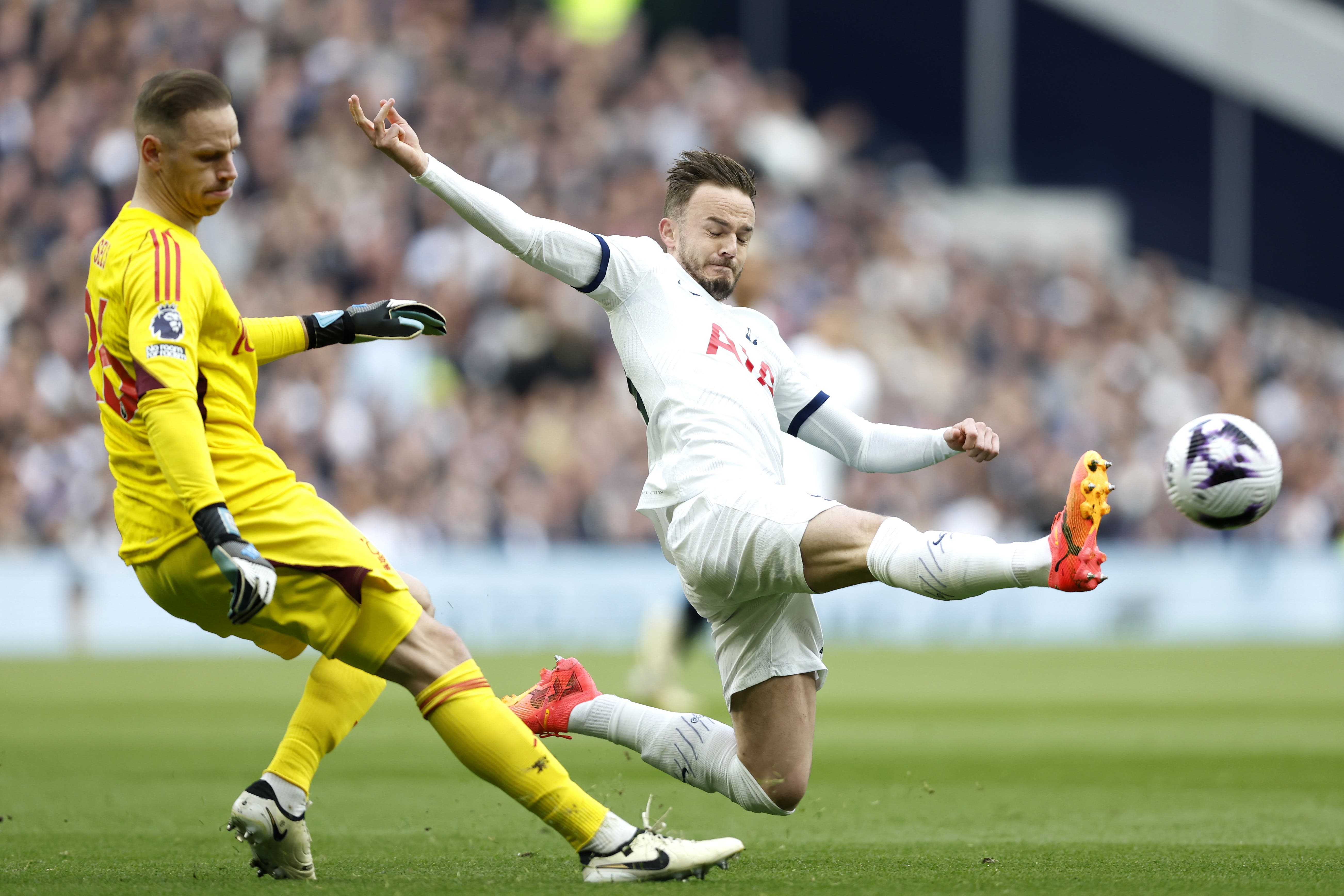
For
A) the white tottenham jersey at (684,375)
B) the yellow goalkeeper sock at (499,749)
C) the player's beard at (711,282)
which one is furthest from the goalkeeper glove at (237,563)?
the player's beard at (711,282)

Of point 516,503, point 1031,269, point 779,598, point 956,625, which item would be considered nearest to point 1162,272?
point 1031,269

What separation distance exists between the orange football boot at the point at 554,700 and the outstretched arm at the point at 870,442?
3.43ft

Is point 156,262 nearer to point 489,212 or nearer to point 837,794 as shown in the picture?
point 489,212

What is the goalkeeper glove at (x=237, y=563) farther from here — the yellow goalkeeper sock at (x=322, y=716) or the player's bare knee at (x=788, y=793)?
the player's bare knee at (x=788, y=793)

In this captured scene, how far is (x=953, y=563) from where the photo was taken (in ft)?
13.5

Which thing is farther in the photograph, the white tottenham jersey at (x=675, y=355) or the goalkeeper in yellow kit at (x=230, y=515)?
the white tottenham jersey at (x=675, y=355)

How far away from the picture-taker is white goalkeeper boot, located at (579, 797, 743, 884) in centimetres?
428

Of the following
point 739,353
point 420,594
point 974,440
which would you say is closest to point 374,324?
point 420,594

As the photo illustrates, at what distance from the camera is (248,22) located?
18.5 m

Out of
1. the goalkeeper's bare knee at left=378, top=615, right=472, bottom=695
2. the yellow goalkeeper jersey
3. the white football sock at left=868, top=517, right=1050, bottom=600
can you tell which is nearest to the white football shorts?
the white football sock at left=868, top=517, right=1050, bottom=600

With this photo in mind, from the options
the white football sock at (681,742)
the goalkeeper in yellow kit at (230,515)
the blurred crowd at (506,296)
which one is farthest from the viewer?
the blurred crowd at (506,296)

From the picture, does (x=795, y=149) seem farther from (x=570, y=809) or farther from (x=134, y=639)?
(x=570, y=809)

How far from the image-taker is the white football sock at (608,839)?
4.28m

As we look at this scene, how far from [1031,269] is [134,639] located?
38.1ft
